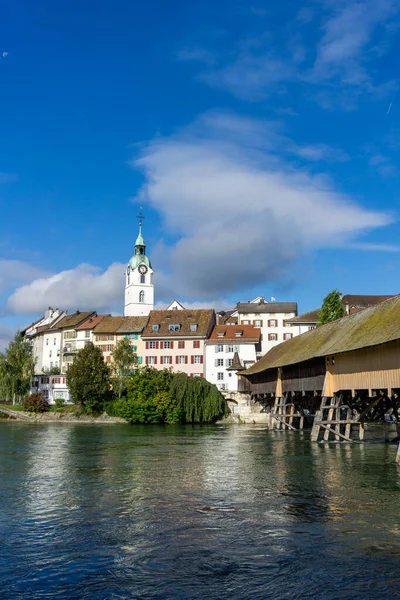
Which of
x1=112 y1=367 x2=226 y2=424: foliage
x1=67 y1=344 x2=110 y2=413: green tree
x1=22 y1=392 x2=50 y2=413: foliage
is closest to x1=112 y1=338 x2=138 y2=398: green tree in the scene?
x1=67 y1=344 x2=110 y2=413: green tree

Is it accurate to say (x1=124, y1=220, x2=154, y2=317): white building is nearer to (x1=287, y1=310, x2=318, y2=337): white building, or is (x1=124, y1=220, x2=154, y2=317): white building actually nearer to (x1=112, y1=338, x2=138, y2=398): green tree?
(x1=287, y1=310, x2=318, y2=337): white building

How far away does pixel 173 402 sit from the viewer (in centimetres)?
5891

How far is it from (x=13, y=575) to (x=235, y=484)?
32.8ft

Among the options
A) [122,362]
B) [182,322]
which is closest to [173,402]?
[122,362]

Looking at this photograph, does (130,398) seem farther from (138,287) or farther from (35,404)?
(138,287)

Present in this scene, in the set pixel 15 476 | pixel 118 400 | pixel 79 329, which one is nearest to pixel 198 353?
pixel 118 400

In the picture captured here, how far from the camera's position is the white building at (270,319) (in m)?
80.2

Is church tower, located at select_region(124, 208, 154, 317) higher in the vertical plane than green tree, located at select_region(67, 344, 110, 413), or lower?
higher

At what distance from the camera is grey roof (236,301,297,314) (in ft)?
268

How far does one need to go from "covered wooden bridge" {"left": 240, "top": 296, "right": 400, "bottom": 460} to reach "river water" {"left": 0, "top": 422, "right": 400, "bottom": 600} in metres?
4.49

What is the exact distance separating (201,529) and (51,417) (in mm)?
56100

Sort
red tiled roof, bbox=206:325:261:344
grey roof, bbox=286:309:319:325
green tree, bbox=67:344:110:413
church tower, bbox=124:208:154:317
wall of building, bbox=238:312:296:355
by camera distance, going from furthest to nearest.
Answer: church tower, bbox=124:208:154:317, wall of building, bbox=238:312:296:355, grey roof, bbox=286:309:319:325, red tiled roof, bbox=206:325:261:344, green tree, bbox=67:344:110:413

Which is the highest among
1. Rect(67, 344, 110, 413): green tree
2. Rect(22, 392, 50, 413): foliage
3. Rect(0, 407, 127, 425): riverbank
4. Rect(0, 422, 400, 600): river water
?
Rect(67, 344, 110, 413): green tree

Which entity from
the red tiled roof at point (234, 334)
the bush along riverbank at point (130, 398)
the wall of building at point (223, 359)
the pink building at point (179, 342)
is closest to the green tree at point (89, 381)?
the bush along riverbank at point (130, 398)
